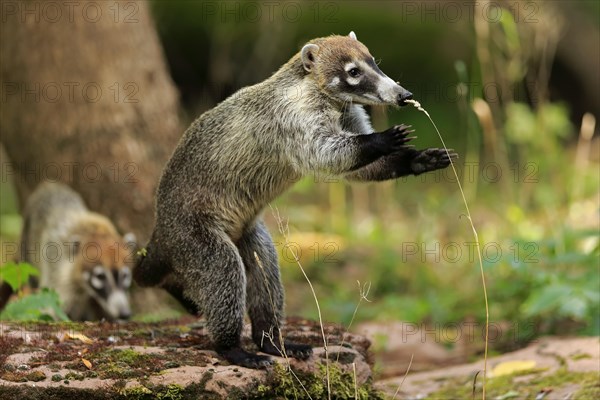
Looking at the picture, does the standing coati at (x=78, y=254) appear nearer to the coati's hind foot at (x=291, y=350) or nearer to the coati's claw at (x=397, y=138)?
the coati's hind foot at (x=291, y=350)

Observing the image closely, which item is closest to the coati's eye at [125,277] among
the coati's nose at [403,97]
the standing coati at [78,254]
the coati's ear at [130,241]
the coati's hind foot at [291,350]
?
the standing coati at [78,254]

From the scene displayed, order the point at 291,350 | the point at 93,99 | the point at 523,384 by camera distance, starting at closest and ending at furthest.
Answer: the point at 291,350, the point at 523,384, the point at 93,99

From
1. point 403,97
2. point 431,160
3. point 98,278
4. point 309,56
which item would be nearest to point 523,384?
point 431,160

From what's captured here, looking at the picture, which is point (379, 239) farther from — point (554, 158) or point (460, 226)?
point (554, 158)

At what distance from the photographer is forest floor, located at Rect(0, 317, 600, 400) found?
5355 millimetres

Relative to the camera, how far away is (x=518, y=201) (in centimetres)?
1140

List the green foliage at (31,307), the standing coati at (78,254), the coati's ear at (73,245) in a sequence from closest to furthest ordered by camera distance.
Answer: the green foliage at (31,307) → the standing coati at (78,254) → the coati's ear at (73,245)

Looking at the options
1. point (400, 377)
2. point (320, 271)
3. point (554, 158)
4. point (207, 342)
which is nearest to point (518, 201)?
point (554, 158)

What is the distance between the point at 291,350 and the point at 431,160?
1.66 m

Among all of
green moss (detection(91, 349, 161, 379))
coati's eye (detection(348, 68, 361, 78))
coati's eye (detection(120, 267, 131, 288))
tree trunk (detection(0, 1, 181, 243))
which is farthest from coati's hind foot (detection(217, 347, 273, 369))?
coati's eye (detection(120, 267, 131, 288))

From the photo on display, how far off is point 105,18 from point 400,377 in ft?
18.1

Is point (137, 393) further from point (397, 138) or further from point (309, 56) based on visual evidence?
point (309, 56)

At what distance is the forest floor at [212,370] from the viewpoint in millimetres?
5355

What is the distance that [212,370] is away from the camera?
570 centimetres
